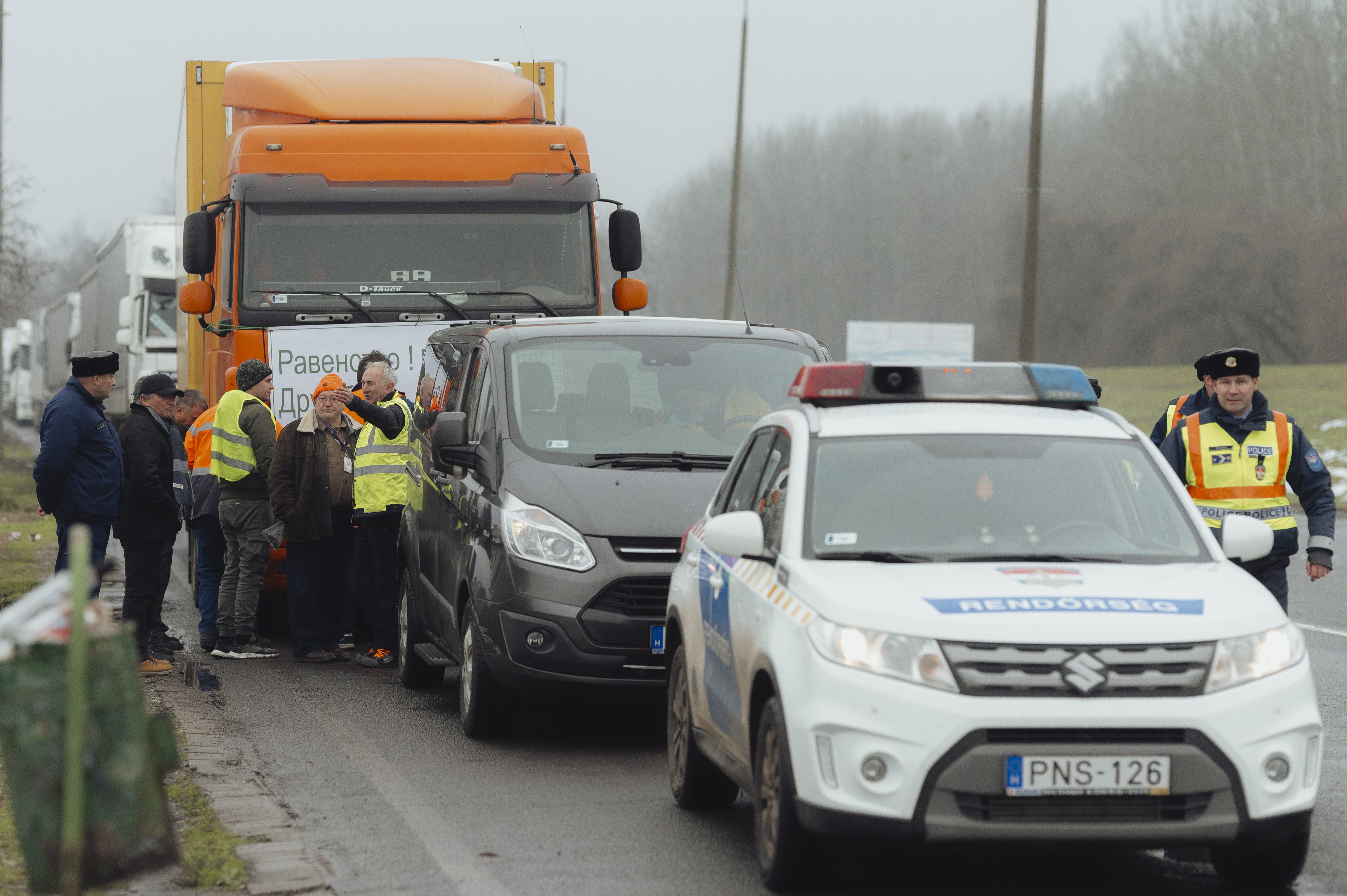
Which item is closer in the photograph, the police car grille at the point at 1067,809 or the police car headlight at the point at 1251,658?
the police car grille at the point at 1067,809

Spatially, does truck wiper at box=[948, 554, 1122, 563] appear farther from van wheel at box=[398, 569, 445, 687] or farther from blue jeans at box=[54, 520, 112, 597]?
blue jeans at box=[54, 520, 112, 597]

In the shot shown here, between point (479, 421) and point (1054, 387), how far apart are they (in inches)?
142

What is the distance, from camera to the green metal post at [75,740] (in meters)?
3.73

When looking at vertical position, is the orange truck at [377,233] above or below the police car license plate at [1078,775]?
above

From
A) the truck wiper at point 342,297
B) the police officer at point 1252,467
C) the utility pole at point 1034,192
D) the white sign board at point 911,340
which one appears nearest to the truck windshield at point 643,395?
the police officer at point 1252,467

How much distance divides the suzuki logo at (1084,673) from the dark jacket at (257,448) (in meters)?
7.09

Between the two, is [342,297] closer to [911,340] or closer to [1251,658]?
[1251,658]

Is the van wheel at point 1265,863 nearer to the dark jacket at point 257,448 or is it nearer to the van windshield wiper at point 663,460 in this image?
the van windshield wiper at point 663,460

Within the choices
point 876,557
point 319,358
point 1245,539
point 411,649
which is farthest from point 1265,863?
point 319,358

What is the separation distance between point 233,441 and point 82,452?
3.88ft

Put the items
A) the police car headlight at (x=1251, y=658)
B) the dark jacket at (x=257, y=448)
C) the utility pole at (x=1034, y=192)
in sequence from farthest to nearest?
the utility pole at (x=1034, y=192)
the dark jacket at (x=257, y=448)
the police car headlight at (x=1251, y=658)

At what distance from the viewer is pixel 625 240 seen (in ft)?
42.4

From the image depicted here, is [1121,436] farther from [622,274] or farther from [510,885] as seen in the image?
[622,274]

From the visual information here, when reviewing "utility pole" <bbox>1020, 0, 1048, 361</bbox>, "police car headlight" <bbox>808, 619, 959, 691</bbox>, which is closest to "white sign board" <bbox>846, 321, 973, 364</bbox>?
"utility pole" <bbox>1020, 0, 1048, 361</bbox>
